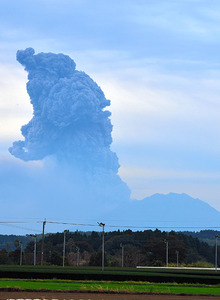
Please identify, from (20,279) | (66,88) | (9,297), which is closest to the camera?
(9,297)

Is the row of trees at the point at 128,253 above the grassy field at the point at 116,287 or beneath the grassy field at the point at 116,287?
above

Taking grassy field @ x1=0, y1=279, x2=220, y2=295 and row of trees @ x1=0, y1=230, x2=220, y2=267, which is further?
row of trees @ x1=0, y1=230, x2=220, y2=267

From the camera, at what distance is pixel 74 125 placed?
143375 millimetres

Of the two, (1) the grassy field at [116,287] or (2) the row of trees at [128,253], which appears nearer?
(1) the grassy field at [116,287]

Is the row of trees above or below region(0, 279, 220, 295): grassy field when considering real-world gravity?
above

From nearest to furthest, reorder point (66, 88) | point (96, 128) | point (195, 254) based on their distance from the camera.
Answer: point (66, 88) < point (96, 128) < point (195, 254)

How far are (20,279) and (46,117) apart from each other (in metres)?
75.5

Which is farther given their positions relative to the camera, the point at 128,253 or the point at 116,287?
the point at 128,253

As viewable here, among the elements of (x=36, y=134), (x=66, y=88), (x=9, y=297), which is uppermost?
(x=66, y=88)

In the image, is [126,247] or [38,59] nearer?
[38,59]

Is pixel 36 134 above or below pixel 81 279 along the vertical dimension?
above

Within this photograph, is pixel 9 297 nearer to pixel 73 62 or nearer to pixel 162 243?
pixel 73 62

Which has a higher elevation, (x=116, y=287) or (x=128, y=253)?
(x=128, y=253)

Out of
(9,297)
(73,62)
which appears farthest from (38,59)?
(9,297)
